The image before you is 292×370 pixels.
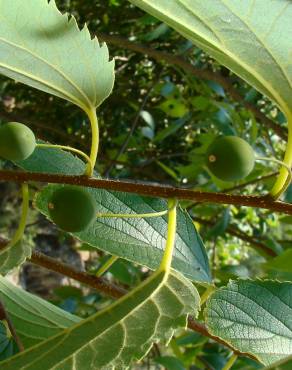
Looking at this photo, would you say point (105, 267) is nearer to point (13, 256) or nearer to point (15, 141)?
point (13, 256)

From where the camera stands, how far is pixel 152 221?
1199 millimetres

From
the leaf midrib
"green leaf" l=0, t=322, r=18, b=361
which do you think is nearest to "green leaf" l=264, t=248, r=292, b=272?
"green leaf" l=0, t=322, r=18, b=361

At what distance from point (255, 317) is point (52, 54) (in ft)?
1.91

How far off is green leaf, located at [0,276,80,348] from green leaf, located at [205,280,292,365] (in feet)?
0.86

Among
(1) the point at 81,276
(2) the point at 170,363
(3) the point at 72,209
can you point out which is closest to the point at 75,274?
(1) the point at 81,276

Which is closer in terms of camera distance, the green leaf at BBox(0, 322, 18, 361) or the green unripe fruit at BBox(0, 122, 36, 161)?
the green unripe fruit at BBox(0, 122, 36, 161)

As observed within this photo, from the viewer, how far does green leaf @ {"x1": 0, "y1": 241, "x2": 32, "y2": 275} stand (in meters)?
1.01

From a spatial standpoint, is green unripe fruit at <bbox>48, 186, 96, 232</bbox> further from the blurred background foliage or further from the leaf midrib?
the blurred background foliage

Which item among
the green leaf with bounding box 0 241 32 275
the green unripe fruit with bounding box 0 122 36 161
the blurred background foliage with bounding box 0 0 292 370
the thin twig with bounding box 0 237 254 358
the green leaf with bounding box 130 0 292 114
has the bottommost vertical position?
the blurred background foliage with bounding box 0 0 292 370

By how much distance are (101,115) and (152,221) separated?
3013mm

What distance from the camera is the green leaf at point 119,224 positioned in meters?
1.16

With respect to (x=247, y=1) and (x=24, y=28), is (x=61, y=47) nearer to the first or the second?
(x=24, y=28)

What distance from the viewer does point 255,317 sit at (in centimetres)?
116

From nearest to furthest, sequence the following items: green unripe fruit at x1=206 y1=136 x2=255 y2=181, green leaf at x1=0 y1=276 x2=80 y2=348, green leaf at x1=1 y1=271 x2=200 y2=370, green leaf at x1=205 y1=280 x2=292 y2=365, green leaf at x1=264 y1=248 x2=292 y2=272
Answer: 1. green leaf at x1=1 y1=271 x2=200 y2=370
2. green unripe fruit at x1=206 y1=136 x2=255 y2=181
3. green leaf at x1=0 y1=276 x2=80 y2=348
4. green leaf at x1=205 y1=280 x2=292 y2=365
5. green leaf at x1=264 y1=248 x2=292 y2=272
